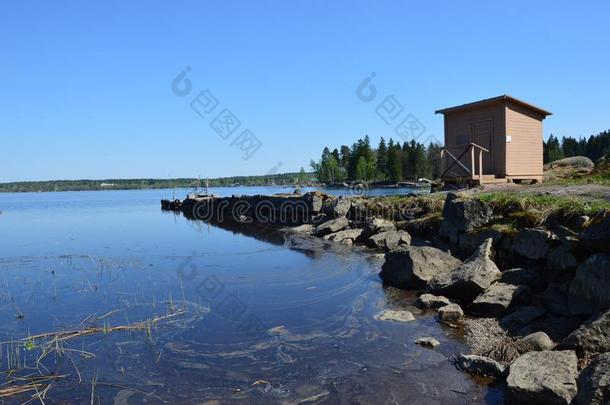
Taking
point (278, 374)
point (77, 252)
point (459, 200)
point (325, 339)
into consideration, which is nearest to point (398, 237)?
point (459, 200)

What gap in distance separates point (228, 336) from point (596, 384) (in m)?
6.28

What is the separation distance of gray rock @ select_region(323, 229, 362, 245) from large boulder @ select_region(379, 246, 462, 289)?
7.89 m

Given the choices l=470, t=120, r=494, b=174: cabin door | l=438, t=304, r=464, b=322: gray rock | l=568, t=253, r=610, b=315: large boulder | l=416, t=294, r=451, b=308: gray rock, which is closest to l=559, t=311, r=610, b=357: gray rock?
l=568, t=253, r=610, b=315: large boulder

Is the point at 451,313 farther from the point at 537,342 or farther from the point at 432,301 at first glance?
the point at 537,342

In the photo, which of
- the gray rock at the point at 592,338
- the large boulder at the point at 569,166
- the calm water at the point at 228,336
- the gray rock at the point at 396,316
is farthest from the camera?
the large boulder at the point at 569,166

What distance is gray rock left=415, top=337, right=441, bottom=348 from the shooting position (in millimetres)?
8336

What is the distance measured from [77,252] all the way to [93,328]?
14.2m

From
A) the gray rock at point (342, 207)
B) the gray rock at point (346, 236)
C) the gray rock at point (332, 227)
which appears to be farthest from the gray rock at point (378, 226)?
the gray rock at point (342, 207)

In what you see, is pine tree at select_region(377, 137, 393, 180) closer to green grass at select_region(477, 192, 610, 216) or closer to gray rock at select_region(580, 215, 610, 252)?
green grass at select_region(477, 192, 610, 216)

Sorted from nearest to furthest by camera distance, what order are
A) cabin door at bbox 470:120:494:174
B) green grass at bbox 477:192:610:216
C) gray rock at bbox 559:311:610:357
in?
gray rock at bbox 559:311:610:357 → green grass at bbox 477:192:610:216 → cabin door at bbox 470:120:494:174

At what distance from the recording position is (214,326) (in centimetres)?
1009

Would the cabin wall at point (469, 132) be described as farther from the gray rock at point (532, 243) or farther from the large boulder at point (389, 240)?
the gray rock at point (532, 243)

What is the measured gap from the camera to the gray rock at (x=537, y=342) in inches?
294

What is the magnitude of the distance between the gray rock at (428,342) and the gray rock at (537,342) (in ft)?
4.53
